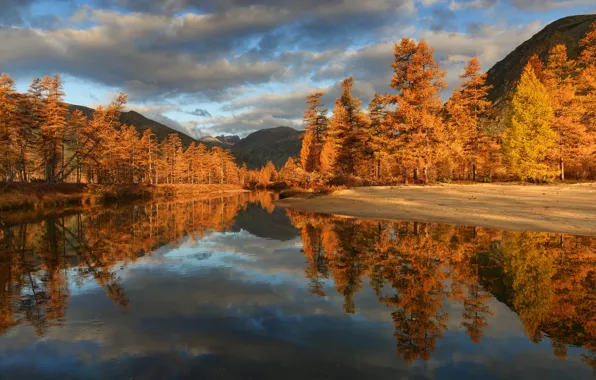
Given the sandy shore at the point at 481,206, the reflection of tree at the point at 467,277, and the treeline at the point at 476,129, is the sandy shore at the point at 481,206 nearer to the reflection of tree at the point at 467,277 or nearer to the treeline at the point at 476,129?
the reflection of tree at the point at 467,277

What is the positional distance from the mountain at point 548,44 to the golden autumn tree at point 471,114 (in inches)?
4230

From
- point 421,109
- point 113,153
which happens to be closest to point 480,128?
point 421,109

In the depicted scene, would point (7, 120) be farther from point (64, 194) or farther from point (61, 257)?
point (61, 257)

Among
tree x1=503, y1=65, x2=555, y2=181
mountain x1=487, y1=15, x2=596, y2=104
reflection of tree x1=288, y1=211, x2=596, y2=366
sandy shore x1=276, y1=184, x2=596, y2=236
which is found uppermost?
mountain x1=487, y1=15, x2=596, y2=104

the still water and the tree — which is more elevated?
the tree

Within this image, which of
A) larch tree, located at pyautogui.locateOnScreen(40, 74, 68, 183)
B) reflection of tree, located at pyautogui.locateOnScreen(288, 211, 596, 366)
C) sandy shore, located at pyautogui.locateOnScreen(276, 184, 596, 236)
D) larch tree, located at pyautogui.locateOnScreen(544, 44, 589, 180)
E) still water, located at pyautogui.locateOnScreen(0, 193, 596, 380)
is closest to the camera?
still water, located at pyautogui.locateOnScreen(0, 193, 596, 380)

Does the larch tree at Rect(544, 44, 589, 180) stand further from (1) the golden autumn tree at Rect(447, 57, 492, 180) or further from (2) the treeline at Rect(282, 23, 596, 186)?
(1) the golden autumn tree at Rect(447, 57, 492, 180)

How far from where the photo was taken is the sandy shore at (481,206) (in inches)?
648

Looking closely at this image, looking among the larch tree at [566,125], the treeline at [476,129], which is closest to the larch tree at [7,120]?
the treeline at [476,129]

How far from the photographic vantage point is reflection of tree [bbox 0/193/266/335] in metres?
7.10

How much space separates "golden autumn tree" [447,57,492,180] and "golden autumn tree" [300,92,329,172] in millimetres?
23860

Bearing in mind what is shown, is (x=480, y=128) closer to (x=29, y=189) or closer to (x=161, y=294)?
(x=161, y=294)

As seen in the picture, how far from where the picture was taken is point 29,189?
3700 centimetres

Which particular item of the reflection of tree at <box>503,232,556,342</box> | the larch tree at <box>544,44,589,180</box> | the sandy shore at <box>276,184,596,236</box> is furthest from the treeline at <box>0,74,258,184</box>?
the larch tree at <box>544,44,589,180</box>
